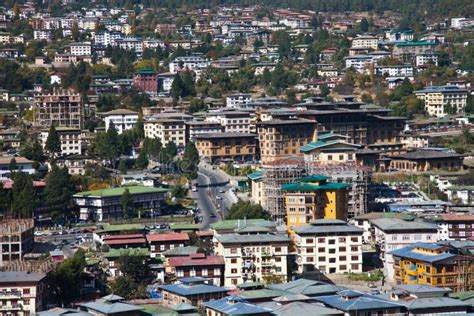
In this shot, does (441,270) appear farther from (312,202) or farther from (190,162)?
(190,162)

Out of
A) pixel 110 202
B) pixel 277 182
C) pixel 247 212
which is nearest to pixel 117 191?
pixel 110 202

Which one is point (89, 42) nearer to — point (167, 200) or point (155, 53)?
point (155, 53)

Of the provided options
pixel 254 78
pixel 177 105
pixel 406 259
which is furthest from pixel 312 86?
pixel 406 259

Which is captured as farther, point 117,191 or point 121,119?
point 121,119

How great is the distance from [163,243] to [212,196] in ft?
23.6

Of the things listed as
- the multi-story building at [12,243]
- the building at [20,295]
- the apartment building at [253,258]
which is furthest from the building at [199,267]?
the multi-story building at [12,243]

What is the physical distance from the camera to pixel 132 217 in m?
33.2

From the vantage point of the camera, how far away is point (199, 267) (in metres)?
26.2

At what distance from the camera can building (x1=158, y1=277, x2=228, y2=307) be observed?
23.3 meters

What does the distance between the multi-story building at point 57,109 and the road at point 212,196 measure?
17.6ft

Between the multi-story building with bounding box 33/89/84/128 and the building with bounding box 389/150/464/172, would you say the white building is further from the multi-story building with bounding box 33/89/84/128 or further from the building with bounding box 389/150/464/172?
the building with bounding box 389/150/464/172

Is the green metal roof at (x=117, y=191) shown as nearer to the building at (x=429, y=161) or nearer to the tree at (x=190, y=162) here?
the tree at (x=190, y=162)

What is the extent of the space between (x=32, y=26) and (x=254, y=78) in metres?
14.3

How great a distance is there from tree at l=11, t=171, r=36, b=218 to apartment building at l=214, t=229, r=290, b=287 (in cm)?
627
